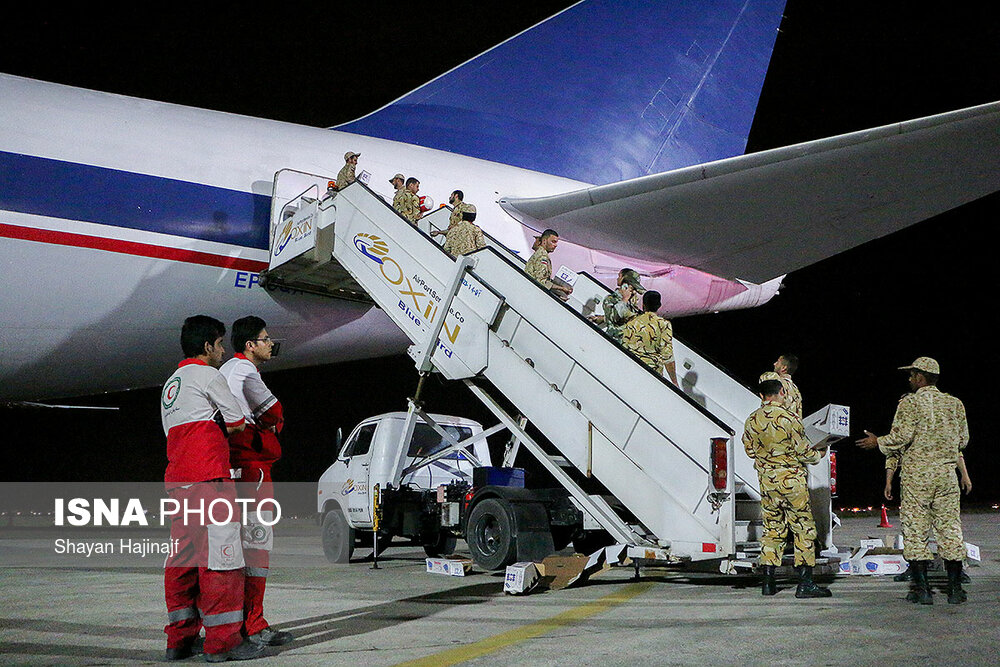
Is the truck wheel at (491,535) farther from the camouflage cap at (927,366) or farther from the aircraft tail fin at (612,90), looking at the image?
the aircraft tail fin at (612,90)

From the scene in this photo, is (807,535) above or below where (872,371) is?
below

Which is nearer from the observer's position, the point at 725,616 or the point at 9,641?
the point at 9,641

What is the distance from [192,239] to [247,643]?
23.2 ft

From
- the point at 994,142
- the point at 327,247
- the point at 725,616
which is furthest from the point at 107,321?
the point at 994,142

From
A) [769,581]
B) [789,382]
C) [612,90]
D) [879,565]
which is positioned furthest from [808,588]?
[612,90]

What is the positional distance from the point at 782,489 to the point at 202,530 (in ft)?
14.3

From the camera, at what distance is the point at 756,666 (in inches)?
153

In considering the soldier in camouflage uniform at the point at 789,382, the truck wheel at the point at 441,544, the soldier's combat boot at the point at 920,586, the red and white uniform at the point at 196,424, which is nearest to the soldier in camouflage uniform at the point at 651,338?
the soldier in camouflage uniform at the point at 789,382

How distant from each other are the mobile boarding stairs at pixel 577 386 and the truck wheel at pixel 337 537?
3.81 feet

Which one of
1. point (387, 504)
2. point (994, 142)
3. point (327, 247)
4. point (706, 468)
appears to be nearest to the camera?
point (706, 468)

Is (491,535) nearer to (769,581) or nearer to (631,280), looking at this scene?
(769,581)

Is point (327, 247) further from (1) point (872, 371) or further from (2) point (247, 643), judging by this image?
(1) point (872, 371)

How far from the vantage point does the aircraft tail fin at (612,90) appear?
655 inches

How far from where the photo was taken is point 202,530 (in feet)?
14.2
